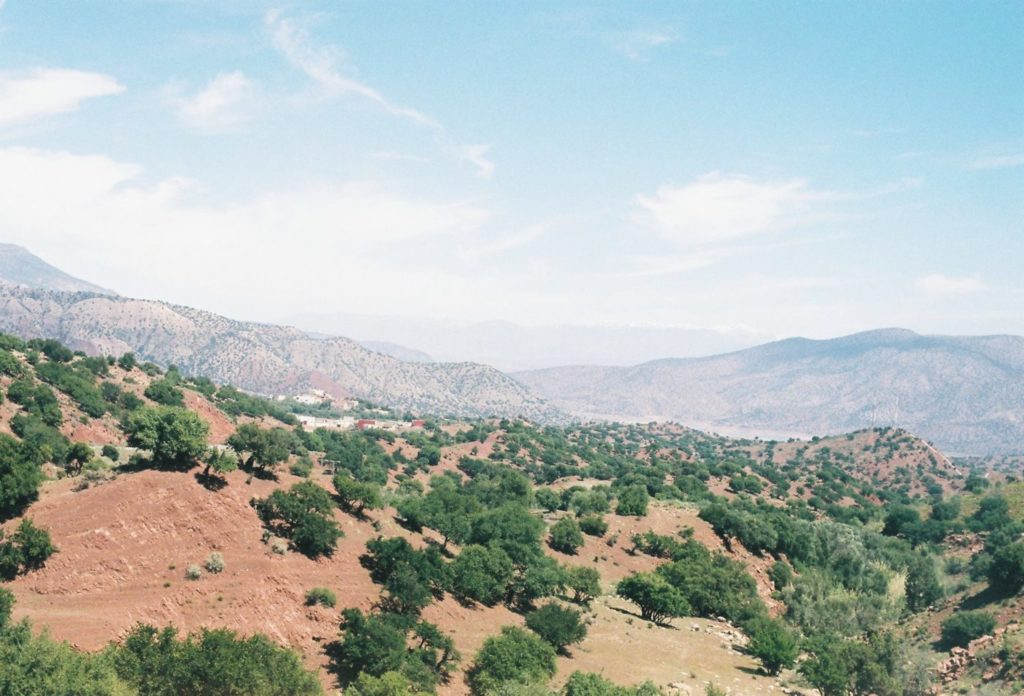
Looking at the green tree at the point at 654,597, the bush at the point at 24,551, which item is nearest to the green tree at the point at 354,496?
the bush at the point at 24,551

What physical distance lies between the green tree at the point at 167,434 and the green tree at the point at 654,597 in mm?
41814

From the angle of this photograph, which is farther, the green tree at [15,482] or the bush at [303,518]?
the bush at [303,518]

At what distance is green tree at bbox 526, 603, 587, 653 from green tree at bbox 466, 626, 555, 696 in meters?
6.09

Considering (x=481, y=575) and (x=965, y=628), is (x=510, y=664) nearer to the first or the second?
(x=481, y=575)

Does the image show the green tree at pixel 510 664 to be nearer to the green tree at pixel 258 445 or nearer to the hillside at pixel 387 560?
the hillside at pixel 387 560

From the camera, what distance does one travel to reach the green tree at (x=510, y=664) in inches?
1620

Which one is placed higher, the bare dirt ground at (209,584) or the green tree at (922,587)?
the bare dirt ground at (209,584)

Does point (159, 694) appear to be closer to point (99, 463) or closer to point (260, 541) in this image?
point (260, 541)

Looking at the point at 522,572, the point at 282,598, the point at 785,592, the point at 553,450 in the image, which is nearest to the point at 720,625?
the point at 785,592

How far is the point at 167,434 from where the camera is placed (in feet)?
161

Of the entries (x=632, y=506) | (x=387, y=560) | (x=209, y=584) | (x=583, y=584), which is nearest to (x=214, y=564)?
(x=209, y=584)

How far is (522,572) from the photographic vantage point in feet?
196

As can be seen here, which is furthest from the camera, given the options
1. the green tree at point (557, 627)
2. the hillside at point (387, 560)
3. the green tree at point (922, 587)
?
the green tree at point (922, 587)

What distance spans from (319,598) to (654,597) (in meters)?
33.9
